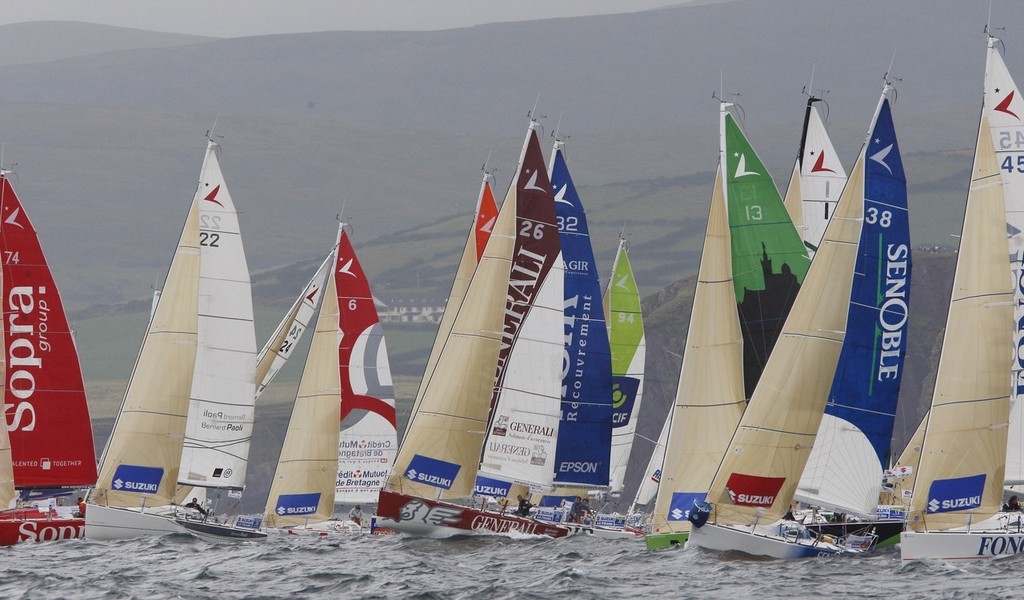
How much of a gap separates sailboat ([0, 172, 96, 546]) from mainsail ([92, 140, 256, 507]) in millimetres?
1009

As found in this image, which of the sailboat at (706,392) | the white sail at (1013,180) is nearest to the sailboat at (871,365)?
the white sail at (1013,180)

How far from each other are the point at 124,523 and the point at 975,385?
2094 cm

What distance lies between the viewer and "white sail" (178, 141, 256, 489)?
44.2 metres

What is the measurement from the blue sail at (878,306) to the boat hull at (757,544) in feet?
9.93

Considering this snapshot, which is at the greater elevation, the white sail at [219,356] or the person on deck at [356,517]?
the white sail at [219,356]

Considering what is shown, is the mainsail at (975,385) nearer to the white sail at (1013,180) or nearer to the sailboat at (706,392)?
the white sail at (1013,180)

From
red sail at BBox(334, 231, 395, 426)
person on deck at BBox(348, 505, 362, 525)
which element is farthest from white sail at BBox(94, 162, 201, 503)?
person on deck at BBox(348, 505, 362, 525)

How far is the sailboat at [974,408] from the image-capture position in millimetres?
31125

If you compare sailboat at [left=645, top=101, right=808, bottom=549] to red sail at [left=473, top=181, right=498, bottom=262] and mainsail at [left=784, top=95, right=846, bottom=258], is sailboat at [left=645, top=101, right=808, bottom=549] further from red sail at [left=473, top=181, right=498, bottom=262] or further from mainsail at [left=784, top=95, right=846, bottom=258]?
red sail at [left=473, top=181, right=498, bottom=262]

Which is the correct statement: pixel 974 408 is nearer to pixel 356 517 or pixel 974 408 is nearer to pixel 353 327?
pixel 356 517

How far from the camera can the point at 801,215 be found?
1902 inches

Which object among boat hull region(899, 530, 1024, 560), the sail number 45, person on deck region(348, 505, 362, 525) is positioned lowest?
person on deck region(348, 505, 362, 525)

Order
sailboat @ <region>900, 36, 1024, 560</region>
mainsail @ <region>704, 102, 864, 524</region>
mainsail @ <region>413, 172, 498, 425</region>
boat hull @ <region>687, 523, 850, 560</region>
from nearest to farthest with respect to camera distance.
Result: sailboat @ <region>900, 36, 1024, 560</region>, boat hull @ <region>687, 523, 850, 560</region>, mainsail @ <region>704, 102, 864, 524</region>, mainsail @ <region>413, 172, 498, 425</region>

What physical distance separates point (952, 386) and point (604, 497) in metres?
18.3
